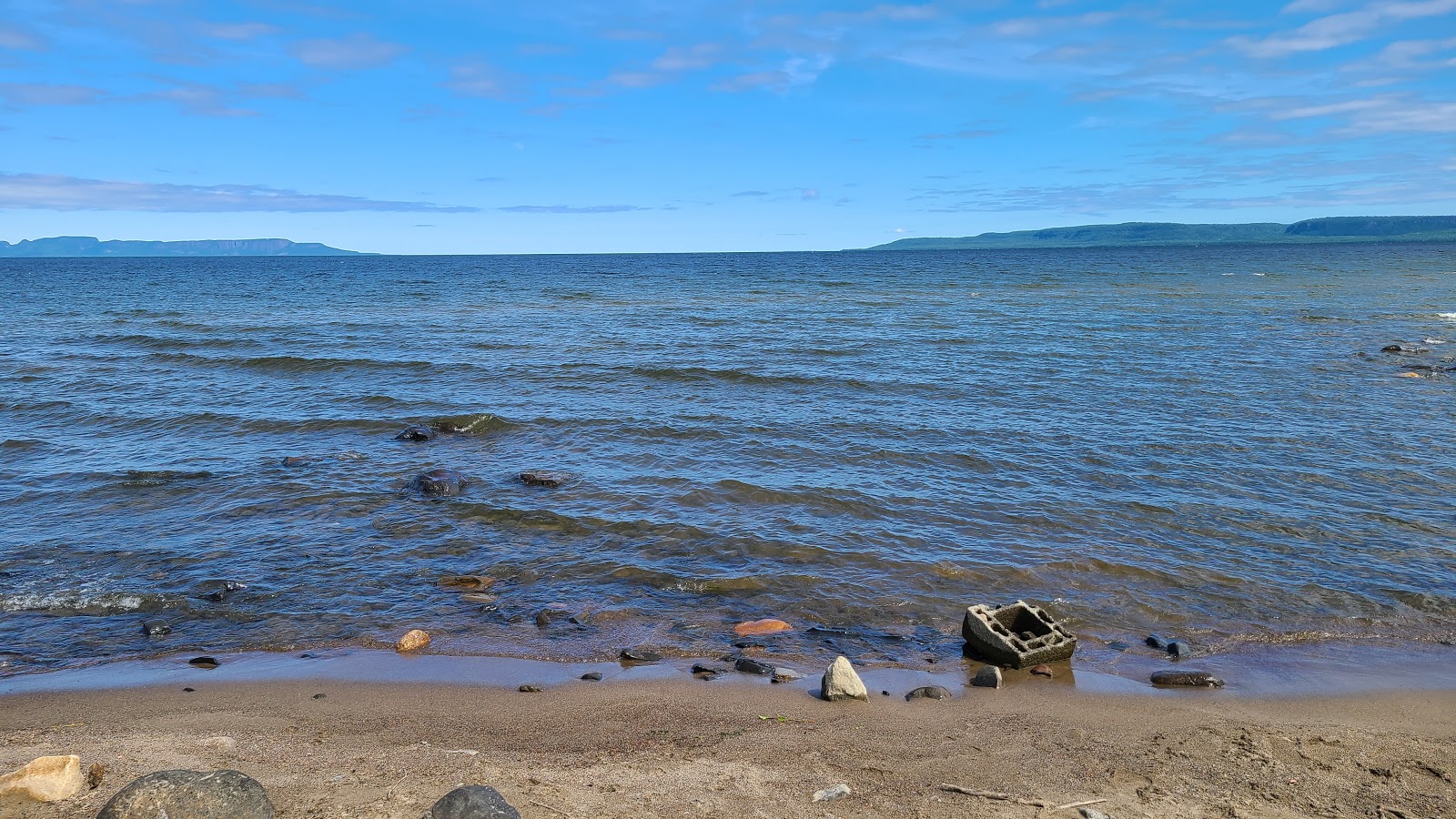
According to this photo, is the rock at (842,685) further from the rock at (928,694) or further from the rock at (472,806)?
the rock at (472,806)

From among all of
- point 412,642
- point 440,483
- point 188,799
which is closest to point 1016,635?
point 412,642

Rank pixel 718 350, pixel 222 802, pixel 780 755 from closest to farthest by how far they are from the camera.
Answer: pixel 222 802, pixel 780 755, pixel 718 350

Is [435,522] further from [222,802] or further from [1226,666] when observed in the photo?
[1226,666]

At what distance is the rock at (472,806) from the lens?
5.59 metres

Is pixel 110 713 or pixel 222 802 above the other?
pixel 222 802

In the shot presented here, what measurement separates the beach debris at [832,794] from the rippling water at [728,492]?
313 cm

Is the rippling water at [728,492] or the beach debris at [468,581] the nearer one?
the rippling water at [728,492]

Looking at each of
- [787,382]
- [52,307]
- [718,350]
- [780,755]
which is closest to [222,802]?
[780,755]

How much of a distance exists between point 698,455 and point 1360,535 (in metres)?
11.0

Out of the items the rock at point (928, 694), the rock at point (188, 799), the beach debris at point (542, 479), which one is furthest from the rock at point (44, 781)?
the beach debris at point (542, 479)

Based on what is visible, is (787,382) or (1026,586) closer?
(1026,586)

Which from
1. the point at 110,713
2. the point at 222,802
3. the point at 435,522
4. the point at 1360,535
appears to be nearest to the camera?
the point at 222,802

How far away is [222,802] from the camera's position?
5.60 meters

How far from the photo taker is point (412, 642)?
32.3 feet
